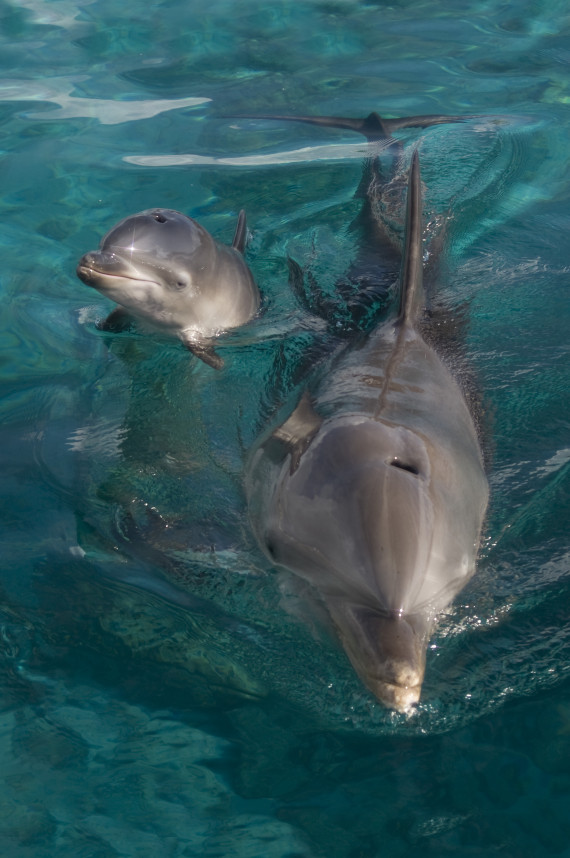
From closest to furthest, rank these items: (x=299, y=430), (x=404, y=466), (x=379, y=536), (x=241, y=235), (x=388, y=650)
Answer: (x=388, y=650) → (x=379, y=536) → (x=404, y=466) → (x=299, y=430) → (x=241, y=235)

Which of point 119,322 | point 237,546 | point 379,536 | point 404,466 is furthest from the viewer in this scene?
point 119,322

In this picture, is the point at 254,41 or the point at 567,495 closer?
the point at 567,495

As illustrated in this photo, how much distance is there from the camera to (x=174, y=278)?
24.1 ft

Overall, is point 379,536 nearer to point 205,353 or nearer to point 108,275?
point 205,353

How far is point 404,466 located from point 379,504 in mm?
323

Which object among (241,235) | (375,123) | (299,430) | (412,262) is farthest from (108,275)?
(375,123)

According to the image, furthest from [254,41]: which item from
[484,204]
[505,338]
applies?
[505,338]

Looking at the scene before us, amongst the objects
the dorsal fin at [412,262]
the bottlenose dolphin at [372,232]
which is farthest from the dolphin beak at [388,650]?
the bottlenose dolphin at [372,232]

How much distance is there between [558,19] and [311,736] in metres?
13.7

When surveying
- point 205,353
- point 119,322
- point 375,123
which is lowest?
point 119,322

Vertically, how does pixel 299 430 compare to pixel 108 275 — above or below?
above

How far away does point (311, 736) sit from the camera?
3.93 meters

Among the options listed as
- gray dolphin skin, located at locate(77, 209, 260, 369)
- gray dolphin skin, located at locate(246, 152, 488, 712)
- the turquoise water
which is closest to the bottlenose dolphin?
the turquoise water

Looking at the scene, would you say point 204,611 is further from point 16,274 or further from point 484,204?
point 484,204
